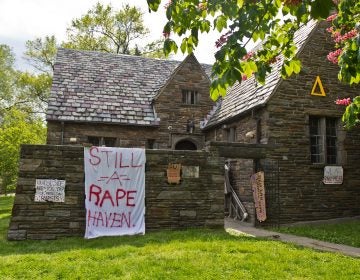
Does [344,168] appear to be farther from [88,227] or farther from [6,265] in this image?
[6,265]

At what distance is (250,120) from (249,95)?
1421mm

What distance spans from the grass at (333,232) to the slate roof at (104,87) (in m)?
8.59

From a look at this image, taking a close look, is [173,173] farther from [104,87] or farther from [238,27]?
[104,87]

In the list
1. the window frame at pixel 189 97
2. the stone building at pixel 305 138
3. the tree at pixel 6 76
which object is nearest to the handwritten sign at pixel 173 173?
the stone building at pixel 305 138

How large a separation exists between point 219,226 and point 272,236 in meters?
1.57

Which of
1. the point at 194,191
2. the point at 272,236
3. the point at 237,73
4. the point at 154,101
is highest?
the point at 154,101

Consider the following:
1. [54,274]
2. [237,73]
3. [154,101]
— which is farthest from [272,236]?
[154,101]

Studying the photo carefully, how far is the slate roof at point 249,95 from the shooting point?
13.9 metres

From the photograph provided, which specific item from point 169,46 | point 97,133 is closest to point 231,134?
point 97,133

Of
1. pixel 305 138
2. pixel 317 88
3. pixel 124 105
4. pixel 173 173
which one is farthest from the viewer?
pixel 124 105

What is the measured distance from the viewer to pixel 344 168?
14.2 m

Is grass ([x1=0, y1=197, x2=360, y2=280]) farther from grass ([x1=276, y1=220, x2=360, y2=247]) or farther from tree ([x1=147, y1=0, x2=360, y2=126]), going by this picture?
tree ([x1=147, y1=0, x2=360, y2=126])

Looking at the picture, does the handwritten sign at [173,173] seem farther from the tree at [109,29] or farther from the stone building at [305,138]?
the tree at [109,29]

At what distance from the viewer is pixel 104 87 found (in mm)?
18938
